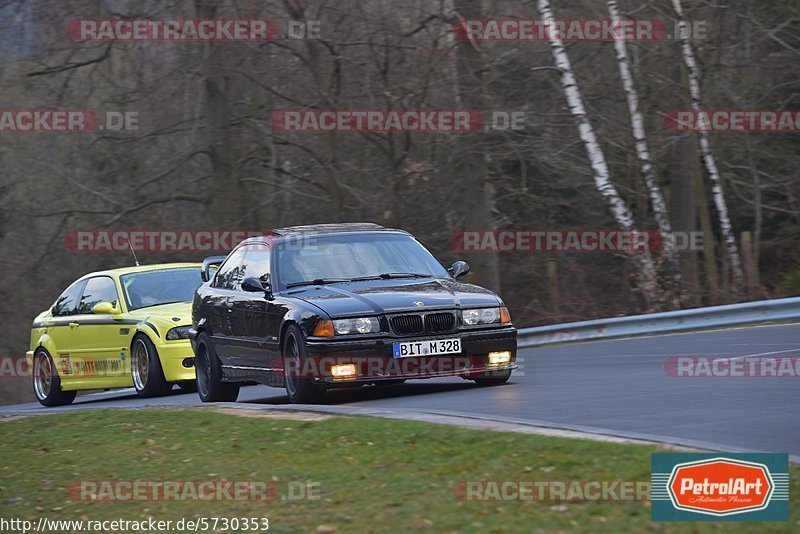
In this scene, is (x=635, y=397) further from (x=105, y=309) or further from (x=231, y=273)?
(x=105, y=309)

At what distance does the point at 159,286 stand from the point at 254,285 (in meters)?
4.96

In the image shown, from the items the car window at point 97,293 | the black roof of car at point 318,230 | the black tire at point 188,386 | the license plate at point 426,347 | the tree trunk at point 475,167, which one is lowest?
the black tire at point 188,386

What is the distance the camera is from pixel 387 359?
38.6ft

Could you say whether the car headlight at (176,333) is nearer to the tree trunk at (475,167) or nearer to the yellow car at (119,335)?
the yellow car at (119,335)

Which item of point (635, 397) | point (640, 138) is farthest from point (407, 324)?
point (640, 138)

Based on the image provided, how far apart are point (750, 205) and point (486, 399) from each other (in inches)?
840

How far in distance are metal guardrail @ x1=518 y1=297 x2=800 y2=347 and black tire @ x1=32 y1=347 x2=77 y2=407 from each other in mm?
7309

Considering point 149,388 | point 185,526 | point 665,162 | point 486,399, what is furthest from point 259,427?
point 665,162

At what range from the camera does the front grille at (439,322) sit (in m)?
11.9

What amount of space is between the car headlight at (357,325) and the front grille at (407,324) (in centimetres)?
17

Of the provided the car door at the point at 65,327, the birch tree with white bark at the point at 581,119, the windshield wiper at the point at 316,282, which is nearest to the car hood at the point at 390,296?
the windshield wiper at the point at 316,282

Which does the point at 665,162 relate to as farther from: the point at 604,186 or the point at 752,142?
the point at 604,186

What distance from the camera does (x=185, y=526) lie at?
24.2ft

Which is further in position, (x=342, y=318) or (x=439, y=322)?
(x=439, y=322)
